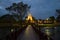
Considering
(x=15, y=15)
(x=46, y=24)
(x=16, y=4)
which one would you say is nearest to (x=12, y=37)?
(x=46, y=24)

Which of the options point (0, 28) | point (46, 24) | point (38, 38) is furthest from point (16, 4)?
point (38, 38)

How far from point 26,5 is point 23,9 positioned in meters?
3.02

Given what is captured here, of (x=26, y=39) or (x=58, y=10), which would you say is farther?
(x=58, y=10)

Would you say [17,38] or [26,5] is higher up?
[26,5]

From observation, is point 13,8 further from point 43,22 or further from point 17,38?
point 17,38

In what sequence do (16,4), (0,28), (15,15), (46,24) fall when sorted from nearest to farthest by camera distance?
(0,28) < (46,24) < (15,15) < (16,4)

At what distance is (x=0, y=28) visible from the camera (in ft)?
91.1

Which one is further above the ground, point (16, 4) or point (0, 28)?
point (16, 4)

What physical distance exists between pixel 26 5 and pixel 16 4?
237 centimetres

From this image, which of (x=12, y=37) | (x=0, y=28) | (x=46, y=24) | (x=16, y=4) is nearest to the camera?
(x=12, y=37)

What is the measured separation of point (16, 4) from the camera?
49.7 m

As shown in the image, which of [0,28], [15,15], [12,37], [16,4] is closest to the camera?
[12,37]

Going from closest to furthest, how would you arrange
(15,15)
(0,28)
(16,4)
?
(0,28) → (15,15) → (16,4)

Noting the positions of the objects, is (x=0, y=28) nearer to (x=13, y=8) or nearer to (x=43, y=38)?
(x=43, y=38)
